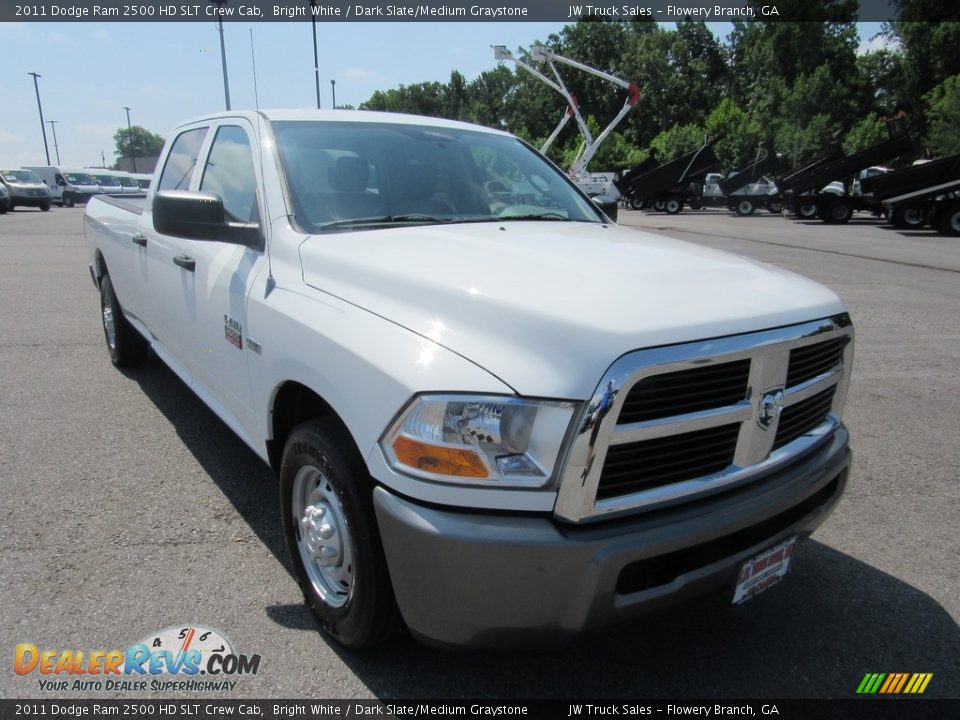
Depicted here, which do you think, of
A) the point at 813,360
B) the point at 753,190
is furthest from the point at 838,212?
the point at 813,360

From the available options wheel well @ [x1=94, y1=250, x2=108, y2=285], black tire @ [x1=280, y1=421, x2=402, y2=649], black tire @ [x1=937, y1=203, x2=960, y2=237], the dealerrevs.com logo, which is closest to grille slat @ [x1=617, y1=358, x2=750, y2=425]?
black tire @ [x1=280, y1=421, x2=402, y2=649]

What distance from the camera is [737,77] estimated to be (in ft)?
211

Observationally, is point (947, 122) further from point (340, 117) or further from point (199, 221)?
point (199, 221)

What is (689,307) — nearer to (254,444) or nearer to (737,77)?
(254,444)

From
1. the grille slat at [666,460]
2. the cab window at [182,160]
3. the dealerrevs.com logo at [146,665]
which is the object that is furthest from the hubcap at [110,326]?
the grille slat at [666,460]

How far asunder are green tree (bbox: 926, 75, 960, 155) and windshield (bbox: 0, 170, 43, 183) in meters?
40.7

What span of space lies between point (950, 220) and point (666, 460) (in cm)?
2202

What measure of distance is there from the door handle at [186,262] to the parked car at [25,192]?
3213 cm

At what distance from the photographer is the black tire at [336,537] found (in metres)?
2.05

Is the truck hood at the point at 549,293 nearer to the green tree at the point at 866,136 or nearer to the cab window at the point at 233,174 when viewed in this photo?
the cab window at the point at 233,174

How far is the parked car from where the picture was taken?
29998 millimetres

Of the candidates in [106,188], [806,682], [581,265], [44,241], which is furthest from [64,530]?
[106,188]

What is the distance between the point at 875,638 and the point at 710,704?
0.79 meters

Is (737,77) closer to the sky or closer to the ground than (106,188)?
closer to the sky
